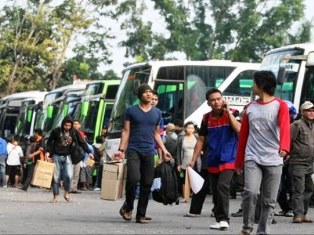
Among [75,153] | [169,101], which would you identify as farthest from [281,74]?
[169,101]

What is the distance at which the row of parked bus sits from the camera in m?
22.3

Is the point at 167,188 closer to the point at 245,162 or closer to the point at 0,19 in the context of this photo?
the point at 245,162

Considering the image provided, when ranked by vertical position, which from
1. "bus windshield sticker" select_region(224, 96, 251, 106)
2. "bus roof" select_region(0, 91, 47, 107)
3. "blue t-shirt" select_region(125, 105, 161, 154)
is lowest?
"blue t-shirt" select_region(125, 105, 161, 154)

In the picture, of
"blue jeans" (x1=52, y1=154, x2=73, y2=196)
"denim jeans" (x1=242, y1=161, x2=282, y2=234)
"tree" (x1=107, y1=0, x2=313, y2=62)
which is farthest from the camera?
"tree" (x1=107, y1=0, x2=313, y2=62)

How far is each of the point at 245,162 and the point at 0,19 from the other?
39769 millimetres

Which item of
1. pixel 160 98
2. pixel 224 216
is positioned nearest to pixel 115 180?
pixel 224 216

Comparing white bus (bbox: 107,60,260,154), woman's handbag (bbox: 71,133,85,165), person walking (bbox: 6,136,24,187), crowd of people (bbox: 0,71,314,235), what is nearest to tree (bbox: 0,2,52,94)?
Result: person walking (bbox: 6,136,24,187)

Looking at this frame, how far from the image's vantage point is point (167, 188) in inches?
626

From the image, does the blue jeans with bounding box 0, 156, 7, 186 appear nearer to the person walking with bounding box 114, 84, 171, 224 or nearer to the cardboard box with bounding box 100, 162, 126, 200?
the cardboard box with bounding box 100, 162, 126, 200

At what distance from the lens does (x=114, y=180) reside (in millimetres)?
16109

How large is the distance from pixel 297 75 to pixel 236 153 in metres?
9.34

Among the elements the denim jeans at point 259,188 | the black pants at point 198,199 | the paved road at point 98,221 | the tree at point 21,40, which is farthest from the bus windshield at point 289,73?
the tree at point 21,40

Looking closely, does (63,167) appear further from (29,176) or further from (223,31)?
(223,31)

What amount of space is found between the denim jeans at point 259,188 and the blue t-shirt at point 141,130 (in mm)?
2849
